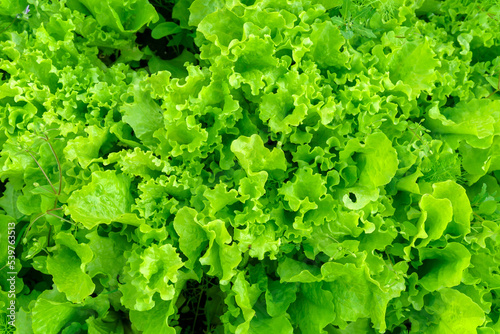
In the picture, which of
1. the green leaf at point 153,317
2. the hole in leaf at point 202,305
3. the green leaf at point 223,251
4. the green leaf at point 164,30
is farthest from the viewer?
the green leaf at point 164,30

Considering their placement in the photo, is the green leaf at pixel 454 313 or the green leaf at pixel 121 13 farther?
the green leaf at pixel 121 13

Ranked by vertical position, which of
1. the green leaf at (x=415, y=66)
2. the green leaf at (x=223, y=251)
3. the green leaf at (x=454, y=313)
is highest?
the green leaf at (x=415, y=66)

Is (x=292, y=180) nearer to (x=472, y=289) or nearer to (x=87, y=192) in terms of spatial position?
(x=87, y=192)

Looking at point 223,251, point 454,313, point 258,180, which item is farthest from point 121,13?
point 454,313

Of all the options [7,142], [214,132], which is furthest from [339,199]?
[7,142]

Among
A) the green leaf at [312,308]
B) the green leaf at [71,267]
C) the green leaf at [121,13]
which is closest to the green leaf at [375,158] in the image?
the green leaf at [312,308]

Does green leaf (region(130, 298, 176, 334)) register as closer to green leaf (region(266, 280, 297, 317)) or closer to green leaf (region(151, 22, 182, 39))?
green leaf (region(266, 280, 297, 317))

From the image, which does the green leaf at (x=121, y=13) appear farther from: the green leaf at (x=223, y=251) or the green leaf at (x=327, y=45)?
the green leaf at (x=223, y=251)

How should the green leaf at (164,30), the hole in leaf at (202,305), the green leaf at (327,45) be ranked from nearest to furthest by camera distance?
the green leaf at (327,45) < the hole in leaf at (202,305) < the green leaf at (164,30)

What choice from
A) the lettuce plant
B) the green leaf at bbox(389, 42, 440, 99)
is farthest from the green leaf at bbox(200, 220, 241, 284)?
the green leaf at bbox(389, 42, 440, 99)
